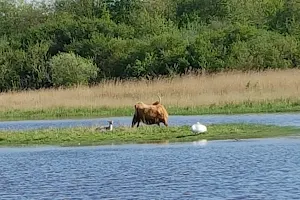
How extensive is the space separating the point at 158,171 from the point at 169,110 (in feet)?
64.6

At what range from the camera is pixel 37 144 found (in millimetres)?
26922

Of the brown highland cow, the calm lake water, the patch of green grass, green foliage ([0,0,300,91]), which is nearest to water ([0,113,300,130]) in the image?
the brown highland cow

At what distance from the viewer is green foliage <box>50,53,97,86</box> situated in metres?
52.6

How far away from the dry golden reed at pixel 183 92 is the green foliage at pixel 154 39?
19.6 ft

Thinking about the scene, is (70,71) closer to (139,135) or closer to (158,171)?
(139,135)

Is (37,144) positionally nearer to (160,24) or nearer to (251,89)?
(251,89)

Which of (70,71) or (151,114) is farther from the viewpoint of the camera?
(70,71)

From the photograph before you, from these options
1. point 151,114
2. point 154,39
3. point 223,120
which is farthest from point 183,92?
point 154,39

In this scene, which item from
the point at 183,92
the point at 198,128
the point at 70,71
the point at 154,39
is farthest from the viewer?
the point at 154,39

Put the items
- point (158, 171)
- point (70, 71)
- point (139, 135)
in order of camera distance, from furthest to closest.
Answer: point (70, 71), point (139, 135), point (158, 171)

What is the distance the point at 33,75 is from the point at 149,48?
9.53 metres

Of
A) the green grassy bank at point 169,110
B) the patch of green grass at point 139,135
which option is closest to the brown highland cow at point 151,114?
the patch of green grass at point 139,135

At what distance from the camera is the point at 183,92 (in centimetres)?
4131

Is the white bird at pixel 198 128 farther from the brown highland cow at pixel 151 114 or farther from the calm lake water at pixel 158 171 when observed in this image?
the brown highland cow at pixel 151 114
